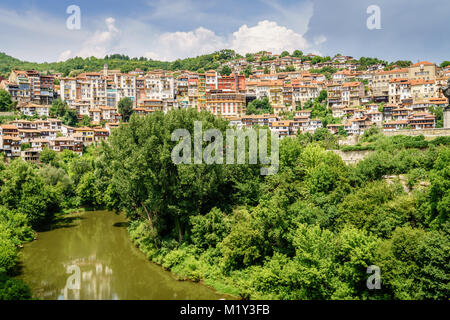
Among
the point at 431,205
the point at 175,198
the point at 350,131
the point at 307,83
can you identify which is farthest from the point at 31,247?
the point at 307,83

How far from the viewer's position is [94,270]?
43.8ft

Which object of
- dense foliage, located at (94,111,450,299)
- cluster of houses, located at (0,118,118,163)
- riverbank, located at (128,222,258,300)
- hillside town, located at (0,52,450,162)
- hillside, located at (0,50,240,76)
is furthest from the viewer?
hillside, located at (0,50,240,76)

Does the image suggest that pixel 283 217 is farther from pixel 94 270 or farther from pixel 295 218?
pixel 94 270

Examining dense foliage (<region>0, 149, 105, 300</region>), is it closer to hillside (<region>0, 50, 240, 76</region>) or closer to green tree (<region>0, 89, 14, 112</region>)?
green tree (<region>0, 89, 14, 112</region>)

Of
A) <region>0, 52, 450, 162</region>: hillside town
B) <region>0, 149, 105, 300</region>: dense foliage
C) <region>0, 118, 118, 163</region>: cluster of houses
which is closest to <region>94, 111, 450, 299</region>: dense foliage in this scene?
<region>0, 149, 105, 300</region>: dense foliage

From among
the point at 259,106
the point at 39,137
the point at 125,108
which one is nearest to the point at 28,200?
the point at 39,137

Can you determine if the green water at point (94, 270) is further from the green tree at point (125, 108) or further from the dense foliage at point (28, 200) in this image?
the green tree at point (125, 108)

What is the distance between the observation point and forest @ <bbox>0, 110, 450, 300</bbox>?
881cm

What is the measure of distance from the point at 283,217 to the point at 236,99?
1447 inches

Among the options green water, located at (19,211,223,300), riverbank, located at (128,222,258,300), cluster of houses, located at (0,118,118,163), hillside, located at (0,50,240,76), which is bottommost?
green water, located at (19,211,223,300)

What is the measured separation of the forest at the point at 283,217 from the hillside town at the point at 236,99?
1650 cm

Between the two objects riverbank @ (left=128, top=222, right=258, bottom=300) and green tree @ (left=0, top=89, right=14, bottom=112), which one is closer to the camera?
riverbank @ (left=128, top=222, right=258, bottom=300)

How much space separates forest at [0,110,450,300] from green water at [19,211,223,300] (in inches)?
21.5
